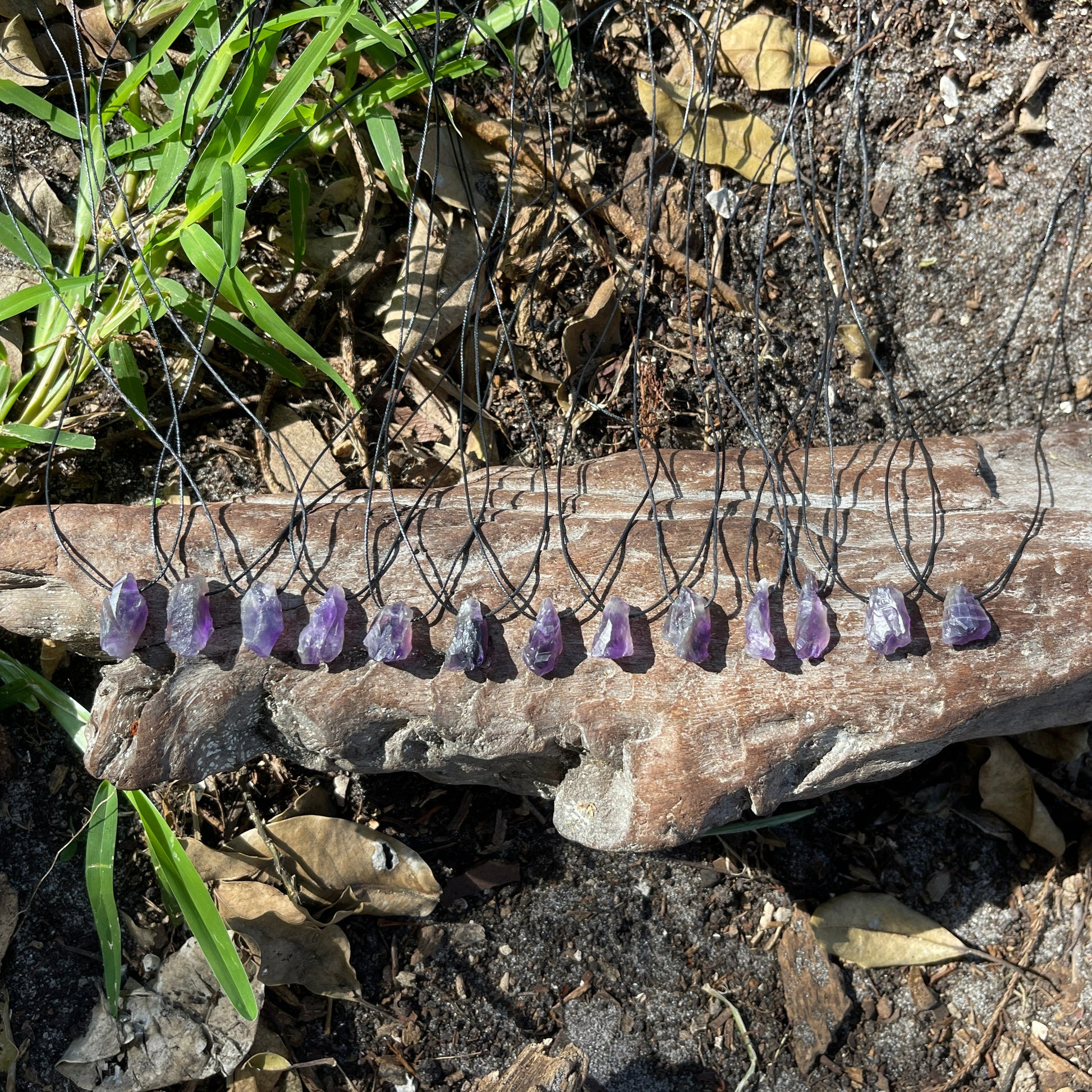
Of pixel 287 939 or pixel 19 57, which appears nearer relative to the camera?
pixel 287 939

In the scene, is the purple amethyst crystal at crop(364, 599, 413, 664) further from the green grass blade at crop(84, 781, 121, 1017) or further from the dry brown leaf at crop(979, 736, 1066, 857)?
the dry brown leaf at crop(979, 736, 1066, 857)

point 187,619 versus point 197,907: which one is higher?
point 187,619

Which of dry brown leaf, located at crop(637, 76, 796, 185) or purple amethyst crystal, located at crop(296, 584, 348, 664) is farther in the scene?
dry brown leaf, located at crop(637, 76, 796, 185)

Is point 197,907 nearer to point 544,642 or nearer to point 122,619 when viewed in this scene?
point 122,619

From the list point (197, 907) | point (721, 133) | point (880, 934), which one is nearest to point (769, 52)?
point (721, 133)

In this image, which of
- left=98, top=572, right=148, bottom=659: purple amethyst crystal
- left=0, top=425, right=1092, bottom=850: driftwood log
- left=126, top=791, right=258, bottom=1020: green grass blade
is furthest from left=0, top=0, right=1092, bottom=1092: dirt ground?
left=98, top=572, right=148, bottom=659: purple amethyst crystal

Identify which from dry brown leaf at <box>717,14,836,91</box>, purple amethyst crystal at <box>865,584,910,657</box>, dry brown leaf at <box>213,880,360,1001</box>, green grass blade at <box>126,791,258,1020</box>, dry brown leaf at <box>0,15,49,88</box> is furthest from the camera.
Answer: dry brown leaf at <box>717,14,836,91</box>
